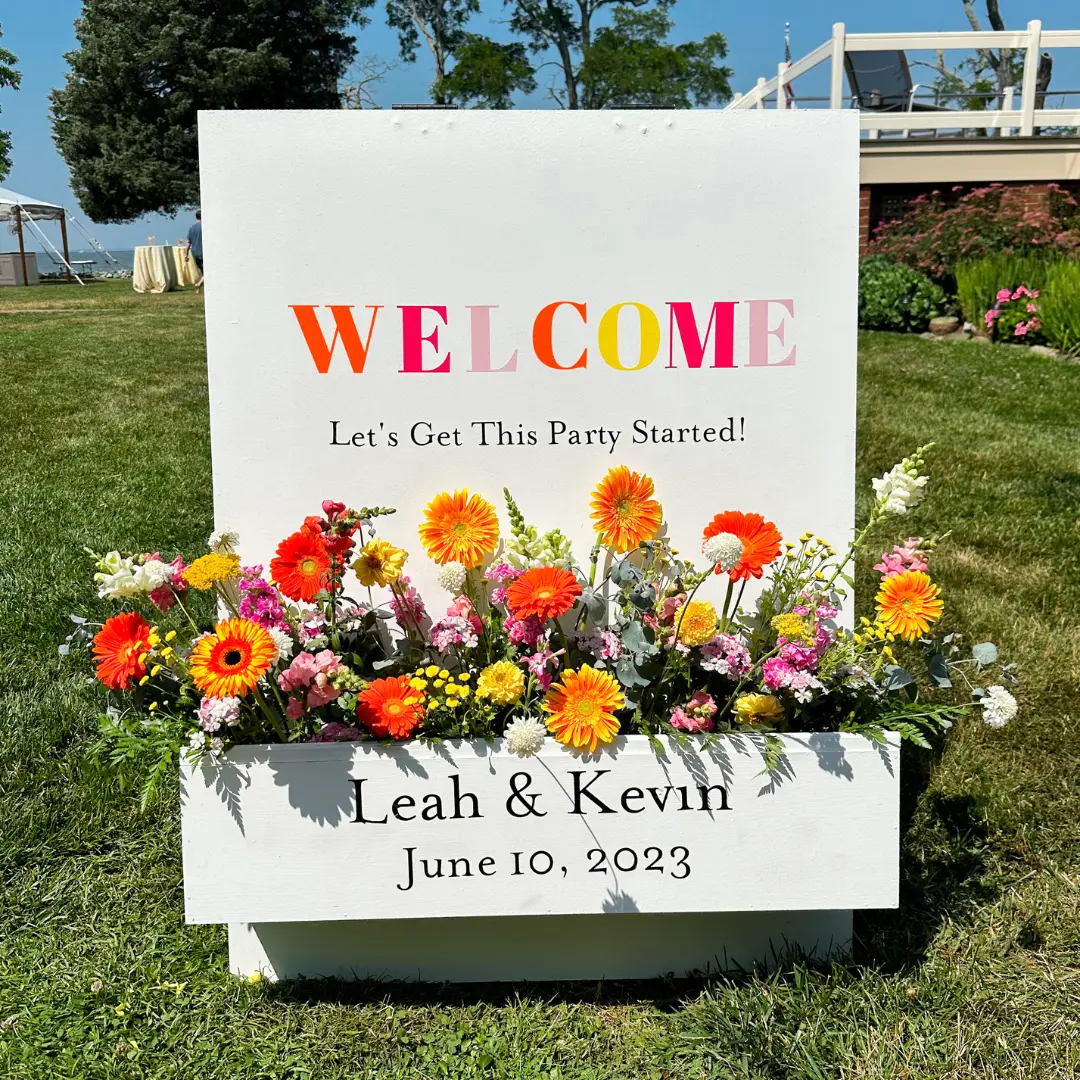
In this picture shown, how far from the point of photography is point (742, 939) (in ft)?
6.59

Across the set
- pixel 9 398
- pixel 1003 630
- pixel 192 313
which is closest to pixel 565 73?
pixel 192 313

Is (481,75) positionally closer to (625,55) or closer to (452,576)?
(625,55)

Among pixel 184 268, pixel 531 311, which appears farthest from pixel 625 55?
pixel 531 311

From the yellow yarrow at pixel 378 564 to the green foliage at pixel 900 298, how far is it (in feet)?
34.8

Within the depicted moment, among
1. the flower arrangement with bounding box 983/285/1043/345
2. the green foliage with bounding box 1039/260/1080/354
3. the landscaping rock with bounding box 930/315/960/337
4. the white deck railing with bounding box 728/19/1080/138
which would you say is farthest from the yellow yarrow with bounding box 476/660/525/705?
the white deck railing with bounding box 728/19/1080/138

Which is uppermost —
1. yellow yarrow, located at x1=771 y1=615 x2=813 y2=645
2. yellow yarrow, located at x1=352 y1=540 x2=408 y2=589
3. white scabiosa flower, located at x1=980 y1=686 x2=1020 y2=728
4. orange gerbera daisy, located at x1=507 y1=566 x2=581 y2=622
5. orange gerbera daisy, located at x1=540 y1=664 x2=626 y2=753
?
yellow yarrow, located at x1=352 y1=540 x2=408 y2=589

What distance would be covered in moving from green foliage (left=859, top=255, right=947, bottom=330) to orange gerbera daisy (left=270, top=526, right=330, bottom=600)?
10726 mm

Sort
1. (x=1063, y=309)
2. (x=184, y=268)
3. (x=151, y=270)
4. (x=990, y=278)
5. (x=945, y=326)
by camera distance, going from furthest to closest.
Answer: (x=184, y=268), (x=151, y=270), (x=945, y=326), (x=990, y=278), (x=1063, y=309)

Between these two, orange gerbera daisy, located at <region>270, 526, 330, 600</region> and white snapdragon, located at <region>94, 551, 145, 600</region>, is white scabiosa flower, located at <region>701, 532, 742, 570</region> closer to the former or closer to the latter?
orange gerbera daisy, located at <region>270, 526, 330, 600</region>

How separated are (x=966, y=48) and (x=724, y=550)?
15.6m

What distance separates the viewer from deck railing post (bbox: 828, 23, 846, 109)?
568 inches

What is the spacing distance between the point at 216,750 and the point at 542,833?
0.58m

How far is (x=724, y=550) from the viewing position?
72.0 inches

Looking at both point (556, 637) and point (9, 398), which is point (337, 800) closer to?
point (556, 637)
